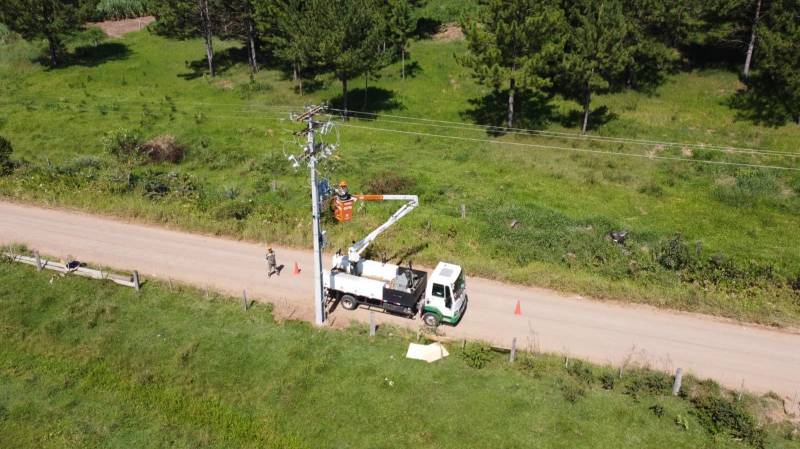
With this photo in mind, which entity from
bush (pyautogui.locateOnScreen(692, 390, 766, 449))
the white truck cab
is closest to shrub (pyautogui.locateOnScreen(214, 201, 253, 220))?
the white truck cab

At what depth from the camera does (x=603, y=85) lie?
45.7m

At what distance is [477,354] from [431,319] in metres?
2.76

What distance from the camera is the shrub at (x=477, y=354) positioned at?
856 inches

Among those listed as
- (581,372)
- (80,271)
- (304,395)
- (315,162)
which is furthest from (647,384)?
(80,271)

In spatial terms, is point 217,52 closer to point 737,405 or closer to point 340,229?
point 340,229

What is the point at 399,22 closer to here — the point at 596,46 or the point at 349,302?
the point at 596,46

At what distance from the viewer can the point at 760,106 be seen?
160 ft

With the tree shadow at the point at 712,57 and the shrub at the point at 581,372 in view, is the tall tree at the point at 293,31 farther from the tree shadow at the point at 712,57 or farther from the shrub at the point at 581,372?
the tree shadow at the point at 712,57

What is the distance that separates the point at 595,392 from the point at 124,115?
158 feet

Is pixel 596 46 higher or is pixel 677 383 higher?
pixel 596 46

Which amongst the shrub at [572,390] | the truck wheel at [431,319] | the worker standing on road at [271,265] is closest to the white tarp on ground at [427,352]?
the truck wheel at [431,319]

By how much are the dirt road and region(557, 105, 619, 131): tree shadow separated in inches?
1062

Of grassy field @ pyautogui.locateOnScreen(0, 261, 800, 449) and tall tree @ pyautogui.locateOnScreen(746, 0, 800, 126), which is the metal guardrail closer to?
grassy field @ pyautogui.locateOnScreen(0, 261, 800, 449)

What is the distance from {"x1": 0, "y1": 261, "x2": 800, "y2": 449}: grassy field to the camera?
18.9 m
